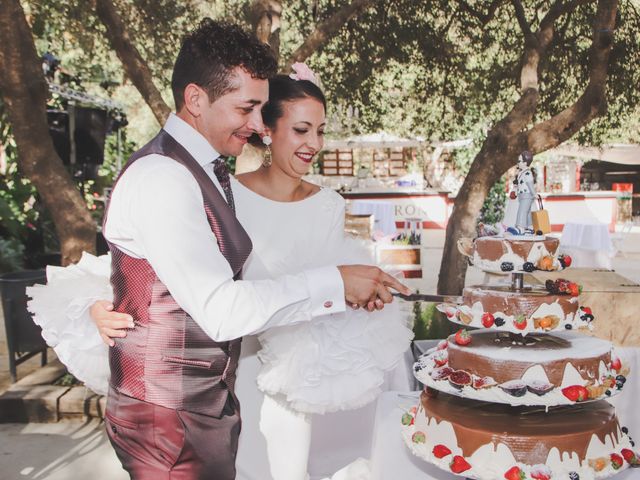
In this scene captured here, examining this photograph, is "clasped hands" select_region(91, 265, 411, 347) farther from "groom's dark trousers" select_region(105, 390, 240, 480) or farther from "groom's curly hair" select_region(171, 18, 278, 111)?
"groom's curly hair" select_region(171, 18, 278, 111)

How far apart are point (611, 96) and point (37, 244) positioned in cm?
914

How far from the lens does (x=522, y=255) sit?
223 cm

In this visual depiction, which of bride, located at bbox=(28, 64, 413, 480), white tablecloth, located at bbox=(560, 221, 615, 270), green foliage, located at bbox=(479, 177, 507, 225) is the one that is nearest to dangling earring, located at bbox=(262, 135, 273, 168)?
bride, located at bbox=(28, 64, 413, 480)

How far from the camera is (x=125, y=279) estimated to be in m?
1.74

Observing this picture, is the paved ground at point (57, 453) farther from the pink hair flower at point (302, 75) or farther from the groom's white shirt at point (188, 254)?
the groom's white shirt at point (188, 254)

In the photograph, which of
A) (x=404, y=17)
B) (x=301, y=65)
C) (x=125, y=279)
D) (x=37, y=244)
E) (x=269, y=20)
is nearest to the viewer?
(x=125, y=279)

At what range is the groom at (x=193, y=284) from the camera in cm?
157

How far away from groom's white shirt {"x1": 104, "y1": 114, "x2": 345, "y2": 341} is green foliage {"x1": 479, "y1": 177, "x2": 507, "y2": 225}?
14209mm

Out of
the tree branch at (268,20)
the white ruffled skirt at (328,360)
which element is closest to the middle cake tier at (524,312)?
the white ruffled skirt at (328,360)

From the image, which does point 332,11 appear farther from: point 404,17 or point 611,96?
point 611,96

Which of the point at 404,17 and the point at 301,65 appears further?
the point at 404,17

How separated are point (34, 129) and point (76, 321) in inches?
154

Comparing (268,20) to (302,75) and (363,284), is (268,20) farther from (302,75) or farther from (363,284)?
(363,284)

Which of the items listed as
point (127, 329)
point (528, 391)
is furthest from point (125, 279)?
point (528, 391)
